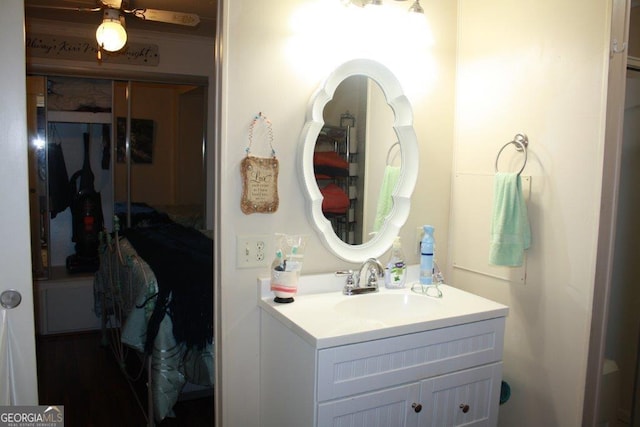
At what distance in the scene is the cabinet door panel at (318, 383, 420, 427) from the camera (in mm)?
1567

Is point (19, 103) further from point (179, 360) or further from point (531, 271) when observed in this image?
point (531, 271)

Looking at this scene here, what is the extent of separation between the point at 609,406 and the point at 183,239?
2.78 meters

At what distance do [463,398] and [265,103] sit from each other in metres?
1.33

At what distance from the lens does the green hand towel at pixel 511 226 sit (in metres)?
2.01

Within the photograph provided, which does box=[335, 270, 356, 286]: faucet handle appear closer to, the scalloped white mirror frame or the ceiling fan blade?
the scalloped white mirror frame

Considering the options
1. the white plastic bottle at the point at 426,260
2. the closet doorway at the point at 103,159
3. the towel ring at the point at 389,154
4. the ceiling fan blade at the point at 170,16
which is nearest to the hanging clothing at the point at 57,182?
the closet doorway at the point at 103,159

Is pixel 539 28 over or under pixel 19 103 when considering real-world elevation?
over

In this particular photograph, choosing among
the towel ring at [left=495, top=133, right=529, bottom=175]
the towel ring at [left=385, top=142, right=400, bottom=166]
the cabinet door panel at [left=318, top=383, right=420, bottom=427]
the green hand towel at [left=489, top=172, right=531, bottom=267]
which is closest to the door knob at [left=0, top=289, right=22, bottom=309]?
the cabinet door panel at [left=318, top=383, right=420, bottom=427]

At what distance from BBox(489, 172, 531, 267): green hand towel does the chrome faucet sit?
49 centimetres

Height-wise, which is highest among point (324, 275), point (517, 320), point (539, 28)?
point (539, 28)

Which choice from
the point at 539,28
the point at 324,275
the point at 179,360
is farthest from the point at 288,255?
the point at 539,28

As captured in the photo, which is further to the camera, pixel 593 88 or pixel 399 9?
pixel 399 9

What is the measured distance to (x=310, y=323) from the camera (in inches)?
65.0

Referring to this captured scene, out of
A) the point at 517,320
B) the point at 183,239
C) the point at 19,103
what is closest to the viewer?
the point at 19,103
